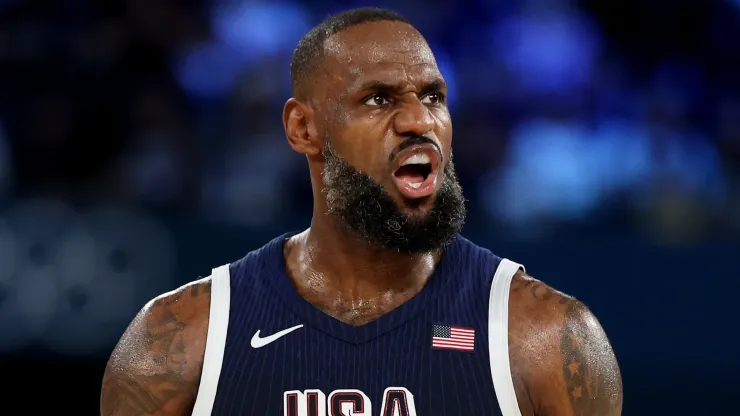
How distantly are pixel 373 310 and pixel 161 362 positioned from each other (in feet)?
2.06

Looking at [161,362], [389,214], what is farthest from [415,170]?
[161,362]

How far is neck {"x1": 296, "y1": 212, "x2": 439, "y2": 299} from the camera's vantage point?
3.21 metres

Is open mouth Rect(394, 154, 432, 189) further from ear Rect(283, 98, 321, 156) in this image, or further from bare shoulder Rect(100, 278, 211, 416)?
bare shoulder Rect(100, 278, 211, 416)

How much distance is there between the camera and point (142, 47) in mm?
6621

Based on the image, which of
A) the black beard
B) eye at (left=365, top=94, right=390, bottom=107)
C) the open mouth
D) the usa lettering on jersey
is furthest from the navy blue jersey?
eye at (left=365, top=94, right=390, bottom=107)

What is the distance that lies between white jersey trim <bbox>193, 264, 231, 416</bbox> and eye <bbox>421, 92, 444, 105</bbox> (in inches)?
31.5

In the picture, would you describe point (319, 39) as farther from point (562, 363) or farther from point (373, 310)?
point (562, 363)

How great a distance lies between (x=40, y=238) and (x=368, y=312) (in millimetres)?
3089

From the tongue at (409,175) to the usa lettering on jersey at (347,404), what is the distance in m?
0.59

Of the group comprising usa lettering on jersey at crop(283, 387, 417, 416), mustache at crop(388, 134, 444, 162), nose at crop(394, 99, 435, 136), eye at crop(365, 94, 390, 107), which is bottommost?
usa lettering on jersey at crop(283, 387, 417, 416)

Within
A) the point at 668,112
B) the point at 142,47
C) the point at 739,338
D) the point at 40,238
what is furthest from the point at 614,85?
the point at 40,238

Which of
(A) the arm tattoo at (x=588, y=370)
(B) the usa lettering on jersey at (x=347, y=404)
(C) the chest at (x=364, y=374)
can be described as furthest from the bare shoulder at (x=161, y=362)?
(A) the arm tattoo at (x=588, y=370)

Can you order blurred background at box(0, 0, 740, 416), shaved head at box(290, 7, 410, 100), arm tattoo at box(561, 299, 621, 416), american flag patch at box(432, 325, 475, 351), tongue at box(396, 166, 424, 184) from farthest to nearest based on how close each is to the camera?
blurred background at box(0, 0, 740, 416)
shaved head at box(290, 7, 410, 100)
tongue at box(396, 166, 424, 184)
american flag patch at box(432, 325, 475, 351)
arm tattoo at box(561, 299, 621, 416)

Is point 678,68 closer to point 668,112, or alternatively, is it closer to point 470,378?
point 668,112
